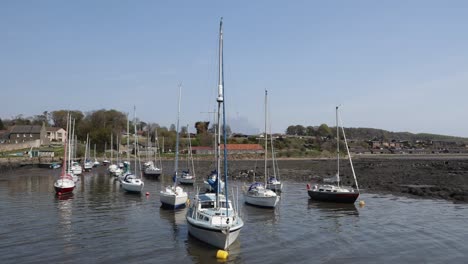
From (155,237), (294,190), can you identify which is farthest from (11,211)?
(294,190)

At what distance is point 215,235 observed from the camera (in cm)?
2406

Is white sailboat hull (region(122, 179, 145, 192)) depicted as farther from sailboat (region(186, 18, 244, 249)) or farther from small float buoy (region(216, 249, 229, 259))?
small float buoy (region(216, 249, 229, 259))

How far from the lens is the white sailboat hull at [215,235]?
77.7ft

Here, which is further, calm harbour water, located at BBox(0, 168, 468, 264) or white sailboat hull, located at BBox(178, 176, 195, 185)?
white sailboat hull, located at BBox(178, 176, 195, 185)

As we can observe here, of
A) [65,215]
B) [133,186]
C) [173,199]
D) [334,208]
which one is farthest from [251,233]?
[133,186]

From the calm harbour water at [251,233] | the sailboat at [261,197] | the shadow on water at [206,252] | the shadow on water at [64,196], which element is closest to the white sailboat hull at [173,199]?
the calm harbour water at [251,233]

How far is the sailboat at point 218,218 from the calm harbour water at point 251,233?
79 centimetres

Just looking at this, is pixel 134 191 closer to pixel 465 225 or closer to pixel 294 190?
pixel 294 190

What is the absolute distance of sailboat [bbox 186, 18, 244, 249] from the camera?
78.2 feet

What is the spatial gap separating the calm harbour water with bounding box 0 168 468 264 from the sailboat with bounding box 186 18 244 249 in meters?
0.79

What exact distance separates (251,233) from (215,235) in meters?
6.37

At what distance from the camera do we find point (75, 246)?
2542cm

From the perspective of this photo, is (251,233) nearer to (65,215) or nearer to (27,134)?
(65,215)

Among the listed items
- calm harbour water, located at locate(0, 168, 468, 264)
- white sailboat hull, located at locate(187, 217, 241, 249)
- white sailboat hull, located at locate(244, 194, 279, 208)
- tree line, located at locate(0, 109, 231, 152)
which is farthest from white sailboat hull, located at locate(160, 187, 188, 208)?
tree line, located at locate(0, 109, 231, 152)
